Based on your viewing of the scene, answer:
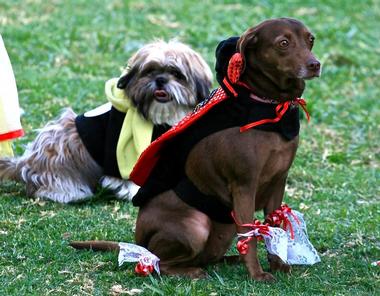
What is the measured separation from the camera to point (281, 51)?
4727mm

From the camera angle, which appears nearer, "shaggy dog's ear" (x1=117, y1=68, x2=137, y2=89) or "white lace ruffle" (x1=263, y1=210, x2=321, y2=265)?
"white lace ruffle" (x1=263, y1=210, x2=321, y2=265)

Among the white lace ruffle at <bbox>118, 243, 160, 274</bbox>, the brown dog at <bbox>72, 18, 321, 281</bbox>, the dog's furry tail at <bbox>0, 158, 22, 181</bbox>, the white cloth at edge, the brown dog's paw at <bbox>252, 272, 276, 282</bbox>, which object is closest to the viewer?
the brown dog at <bbox>72, 18, 321, 281</bbox>

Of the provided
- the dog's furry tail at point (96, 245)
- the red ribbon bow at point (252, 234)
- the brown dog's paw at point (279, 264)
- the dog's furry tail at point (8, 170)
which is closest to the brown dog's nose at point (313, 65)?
the red ribbon bow at point (252, 234)

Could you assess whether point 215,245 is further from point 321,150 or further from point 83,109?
point 83,109

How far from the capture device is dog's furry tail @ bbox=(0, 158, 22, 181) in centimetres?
723

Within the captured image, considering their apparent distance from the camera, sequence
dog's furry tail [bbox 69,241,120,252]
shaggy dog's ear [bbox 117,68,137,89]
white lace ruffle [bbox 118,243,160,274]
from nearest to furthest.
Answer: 1. white lace ruffle [bbox 118,243,160,274]
2. dog's furry tail [bbox 69,241,120,252]
3. shaggy dog's ear [bbox 117,68,137,89]

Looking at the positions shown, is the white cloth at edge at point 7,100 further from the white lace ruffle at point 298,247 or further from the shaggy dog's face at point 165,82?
the white lace ruffle at point 298,247

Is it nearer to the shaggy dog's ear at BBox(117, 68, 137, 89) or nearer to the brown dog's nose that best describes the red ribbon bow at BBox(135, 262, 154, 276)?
the brown dog's nose

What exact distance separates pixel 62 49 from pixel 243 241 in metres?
6.71

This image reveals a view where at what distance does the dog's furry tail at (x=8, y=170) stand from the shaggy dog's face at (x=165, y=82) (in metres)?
1.06

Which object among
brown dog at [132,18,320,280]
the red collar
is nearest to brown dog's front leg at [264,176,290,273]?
brown dog at [132,18,320,280]

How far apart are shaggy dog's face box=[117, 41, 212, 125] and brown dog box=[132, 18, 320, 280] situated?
1.72m

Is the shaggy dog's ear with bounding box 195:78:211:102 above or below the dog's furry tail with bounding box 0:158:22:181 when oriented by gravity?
above

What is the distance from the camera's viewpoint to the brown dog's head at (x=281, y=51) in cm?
468
